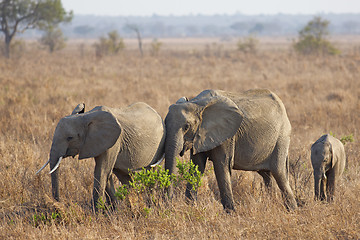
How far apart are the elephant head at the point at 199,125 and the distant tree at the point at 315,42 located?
25.4 meters

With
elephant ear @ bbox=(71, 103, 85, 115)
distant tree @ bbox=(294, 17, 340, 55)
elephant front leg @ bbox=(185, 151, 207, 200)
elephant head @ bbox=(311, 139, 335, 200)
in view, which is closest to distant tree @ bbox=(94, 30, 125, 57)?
distant tree @ bbox=(294, 17, 340, 55)

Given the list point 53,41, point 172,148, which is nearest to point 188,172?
point 172,148

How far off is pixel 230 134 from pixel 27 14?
29497 millimetres

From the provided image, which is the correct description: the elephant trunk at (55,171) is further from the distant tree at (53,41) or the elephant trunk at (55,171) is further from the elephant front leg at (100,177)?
the distant tree at (53,41)

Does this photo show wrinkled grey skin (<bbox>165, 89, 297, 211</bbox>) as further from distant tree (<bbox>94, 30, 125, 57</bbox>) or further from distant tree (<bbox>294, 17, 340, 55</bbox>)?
distant tree (<bbox>94, 30, 125, 57</bbox>)

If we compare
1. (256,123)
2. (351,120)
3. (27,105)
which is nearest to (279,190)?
(256,123)

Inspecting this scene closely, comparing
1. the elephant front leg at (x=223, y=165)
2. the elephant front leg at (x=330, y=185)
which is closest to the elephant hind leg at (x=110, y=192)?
the elephant front leg at (x=223, y=165)

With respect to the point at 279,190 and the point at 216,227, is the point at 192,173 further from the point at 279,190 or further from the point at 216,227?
the point at 279,190

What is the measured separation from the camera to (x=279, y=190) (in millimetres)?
5859

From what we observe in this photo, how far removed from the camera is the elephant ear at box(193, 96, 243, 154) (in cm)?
498

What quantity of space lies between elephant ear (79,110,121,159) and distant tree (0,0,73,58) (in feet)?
86.5

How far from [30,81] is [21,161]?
9.72 m

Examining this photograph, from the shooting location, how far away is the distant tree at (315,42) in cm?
2944

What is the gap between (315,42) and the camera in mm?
29797
